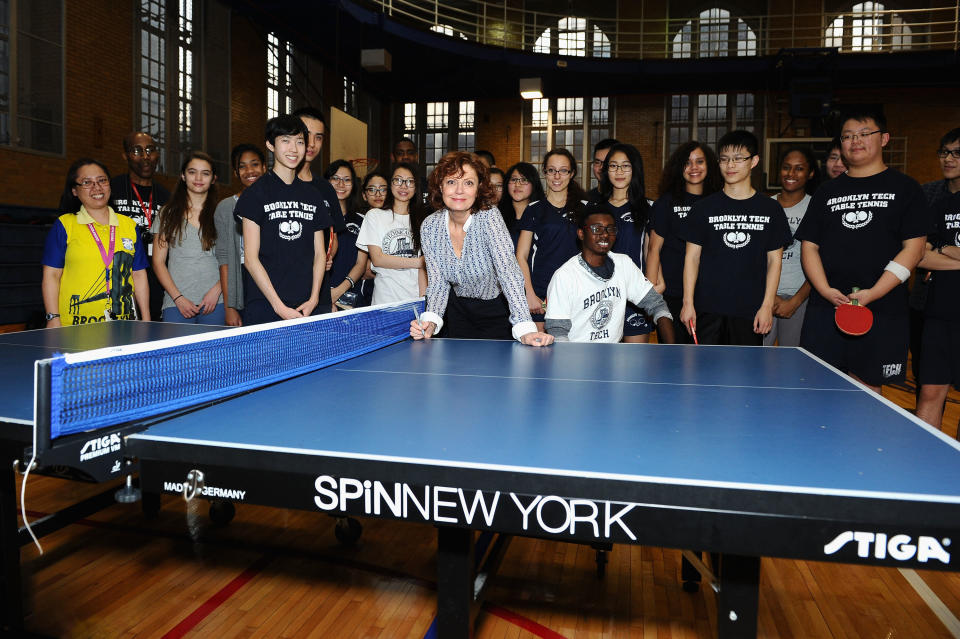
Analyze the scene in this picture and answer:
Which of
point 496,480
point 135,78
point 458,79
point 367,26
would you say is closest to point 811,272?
point 496,480

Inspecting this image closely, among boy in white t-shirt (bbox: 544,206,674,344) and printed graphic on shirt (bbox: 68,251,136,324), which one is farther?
printed graphic on shirt (bbox: 68,251,136,324)

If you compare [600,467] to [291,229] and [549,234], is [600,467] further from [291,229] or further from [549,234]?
[549,234]

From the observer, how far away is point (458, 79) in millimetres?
14656

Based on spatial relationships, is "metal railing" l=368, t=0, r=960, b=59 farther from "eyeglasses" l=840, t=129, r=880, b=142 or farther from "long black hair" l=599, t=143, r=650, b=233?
"eyeglasses" l=840, t=129, r=880, b=142

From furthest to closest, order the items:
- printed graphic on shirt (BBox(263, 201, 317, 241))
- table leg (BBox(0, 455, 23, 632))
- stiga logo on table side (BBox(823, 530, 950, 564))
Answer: printed graphic on shirt (BBox(263, 201, 317, 241)) → table leg (BBox(0, 455, 23, 632)) → stiga logo on table side (BBox(823, 530, 950, 564))

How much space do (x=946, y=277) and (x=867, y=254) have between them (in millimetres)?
529

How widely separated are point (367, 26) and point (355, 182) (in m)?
7.99

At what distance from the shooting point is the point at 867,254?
9.66 ft

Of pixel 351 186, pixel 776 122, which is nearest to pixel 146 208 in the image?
pixel 351 186

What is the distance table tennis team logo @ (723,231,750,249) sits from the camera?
3189 millimetres

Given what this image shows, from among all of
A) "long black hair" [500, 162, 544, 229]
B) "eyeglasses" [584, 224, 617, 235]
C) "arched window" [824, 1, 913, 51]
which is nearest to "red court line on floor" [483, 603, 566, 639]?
"eyeglasses" [584, 224, 617, 235]

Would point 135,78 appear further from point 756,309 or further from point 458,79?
point 756,309

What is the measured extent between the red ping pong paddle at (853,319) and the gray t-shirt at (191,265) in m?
3.27

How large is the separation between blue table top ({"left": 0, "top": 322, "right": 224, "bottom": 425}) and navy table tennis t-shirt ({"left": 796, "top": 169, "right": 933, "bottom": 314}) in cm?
287
